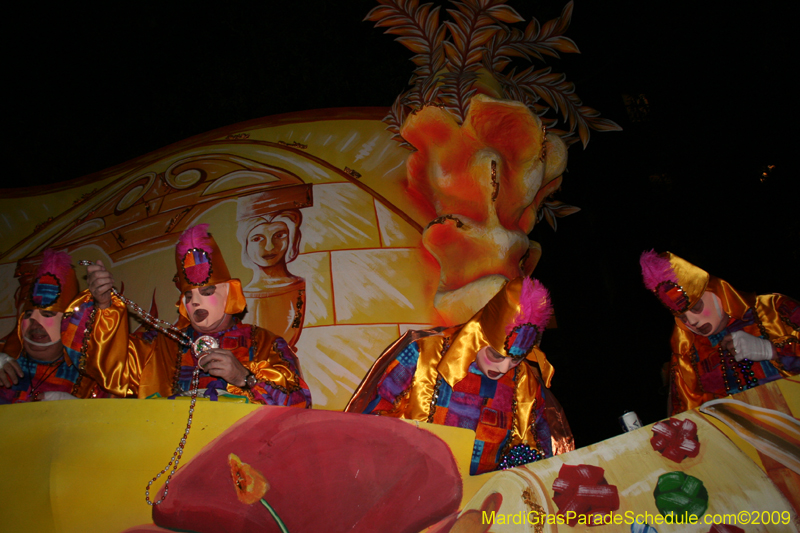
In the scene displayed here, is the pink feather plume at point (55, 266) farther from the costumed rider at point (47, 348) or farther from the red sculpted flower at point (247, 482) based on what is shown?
the red sculpted flower at point (247, 482)

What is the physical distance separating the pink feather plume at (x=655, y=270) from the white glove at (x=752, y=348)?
343 millimetres

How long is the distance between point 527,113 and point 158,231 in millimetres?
2313

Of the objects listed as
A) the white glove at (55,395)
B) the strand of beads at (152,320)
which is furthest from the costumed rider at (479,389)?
the white glove at (55,395)

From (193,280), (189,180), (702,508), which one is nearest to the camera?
(702,508)

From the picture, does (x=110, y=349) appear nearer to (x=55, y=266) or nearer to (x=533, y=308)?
(x=55, y=266)

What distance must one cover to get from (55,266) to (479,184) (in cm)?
217

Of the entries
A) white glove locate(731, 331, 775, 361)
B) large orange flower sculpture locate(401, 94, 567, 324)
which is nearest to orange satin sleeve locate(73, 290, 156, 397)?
large orange flower sculpture locate(401, 94, 567, 324)

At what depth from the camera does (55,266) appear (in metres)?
2.41

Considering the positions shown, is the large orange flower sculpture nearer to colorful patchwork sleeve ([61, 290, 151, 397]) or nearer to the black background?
the black background

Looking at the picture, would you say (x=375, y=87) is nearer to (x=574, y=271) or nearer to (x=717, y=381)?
(x=574, y=271)

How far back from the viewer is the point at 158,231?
11.0 ft

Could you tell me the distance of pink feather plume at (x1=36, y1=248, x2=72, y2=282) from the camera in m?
2.40

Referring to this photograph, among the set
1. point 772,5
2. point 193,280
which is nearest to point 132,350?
point 193,280

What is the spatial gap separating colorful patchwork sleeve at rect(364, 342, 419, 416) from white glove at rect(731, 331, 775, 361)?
135 centimetres
